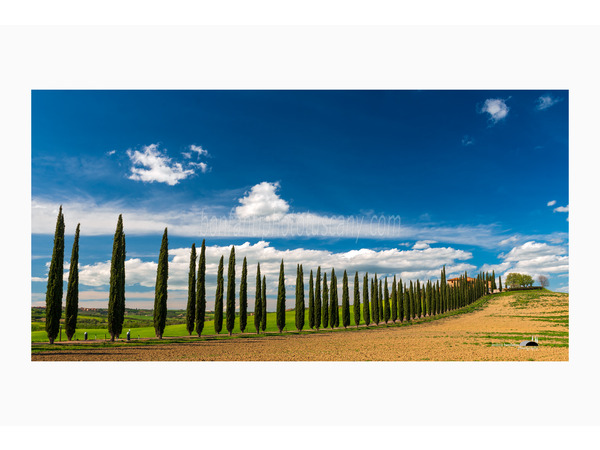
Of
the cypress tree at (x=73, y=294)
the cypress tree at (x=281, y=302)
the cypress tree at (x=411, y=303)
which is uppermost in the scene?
the cypress tree at (x=73, y=294)

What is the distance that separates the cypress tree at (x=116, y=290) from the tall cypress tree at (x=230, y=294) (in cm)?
→ 1224

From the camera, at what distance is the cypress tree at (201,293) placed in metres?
36.1

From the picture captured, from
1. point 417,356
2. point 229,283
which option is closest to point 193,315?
point 229,283

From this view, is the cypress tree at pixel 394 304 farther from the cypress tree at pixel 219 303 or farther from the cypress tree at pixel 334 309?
the cypress tree at pixel 219 303

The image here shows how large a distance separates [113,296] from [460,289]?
86.5 metres

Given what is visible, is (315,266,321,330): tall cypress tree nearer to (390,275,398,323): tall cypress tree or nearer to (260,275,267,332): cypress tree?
(260,275,267,332): cypress tree

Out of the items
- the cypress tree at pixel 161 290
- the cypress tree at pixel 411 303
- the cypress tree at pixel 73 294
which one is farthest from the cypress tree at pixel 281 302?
the cypress tree at pixel 411 303

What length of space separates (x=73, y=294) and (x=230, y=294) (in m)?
16.8

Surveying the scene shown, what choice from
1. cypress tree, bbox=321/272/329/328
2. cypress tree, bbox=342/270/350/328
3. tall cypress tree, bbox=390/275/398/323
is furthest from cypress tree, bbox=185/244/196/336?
tall cypress tree, bbox=390/275/398/323

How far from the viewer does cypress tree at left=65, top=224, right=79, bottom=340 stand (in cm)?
2820

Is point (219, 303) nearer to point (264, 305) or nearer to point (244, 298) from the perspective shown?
point (244, 298)

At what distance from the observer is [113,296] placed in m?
A: 30.1

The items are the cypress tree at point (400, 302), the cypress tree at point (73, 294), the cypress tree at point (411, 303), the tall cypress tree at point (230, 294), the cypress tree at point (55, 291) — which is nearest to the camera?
the cypress tree at point (55, 291)

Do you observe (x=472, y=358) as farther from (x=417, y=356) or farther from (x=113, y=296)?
(x=113, y=296)
